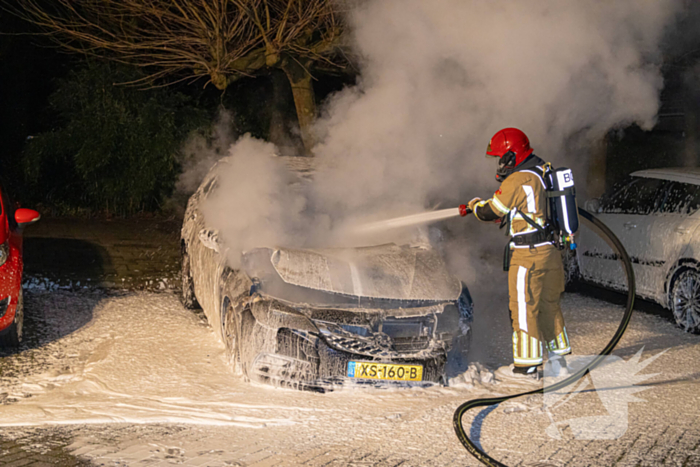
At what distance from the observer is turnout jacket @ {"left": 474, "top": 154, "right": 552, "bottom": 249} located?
507 cm

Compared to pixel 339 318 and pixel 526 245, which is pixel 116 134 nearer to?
pixel 339 318

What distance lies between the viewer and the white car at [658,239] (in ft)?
21.3

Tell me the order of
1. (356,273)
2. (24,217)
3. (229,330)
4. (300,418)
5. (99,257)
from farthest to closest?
1. (99,257)
2. (24,217)
3. (229,330)
4. (356,273)
5. (300,418)

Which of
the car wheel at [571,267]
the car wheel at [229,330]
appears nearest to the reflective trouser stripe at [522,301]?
the car wheel at [229,330]

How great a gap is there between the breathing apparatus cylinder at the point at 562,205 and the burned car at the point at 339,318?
2.95 ft

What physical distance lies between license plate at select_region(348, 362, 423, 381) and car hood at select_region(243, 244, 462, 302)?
1.49 feet

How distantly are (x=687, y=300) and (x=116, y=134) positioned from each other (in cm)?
988

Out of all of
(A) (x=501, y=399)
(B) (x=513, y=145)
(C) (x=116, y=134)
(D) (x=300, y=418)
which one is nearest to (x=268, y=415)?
(D) (x=300, y=418)

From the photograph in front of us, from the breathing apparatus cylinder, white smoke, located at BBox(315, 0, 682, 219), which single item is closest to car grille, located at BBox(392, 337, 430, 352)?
the breathing apparatus cylinder

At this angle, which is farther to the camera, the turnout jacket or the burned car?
the turnout jacket

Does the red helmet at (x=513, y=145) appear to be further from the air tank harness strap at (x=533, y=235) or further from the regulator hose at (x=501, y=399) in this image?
the regulator hose at (x=501, y=399)

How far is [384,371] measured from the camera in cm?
455

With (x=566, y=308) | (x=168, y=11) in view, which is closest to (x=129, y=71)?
(x=168, y=11)

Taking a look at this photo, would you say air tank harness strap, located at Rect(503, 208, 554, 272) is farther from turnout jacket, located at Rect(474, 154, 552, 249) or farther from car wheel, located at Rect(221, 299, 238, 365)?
car wheel, located at Rect(221, 299, 238, 365)
